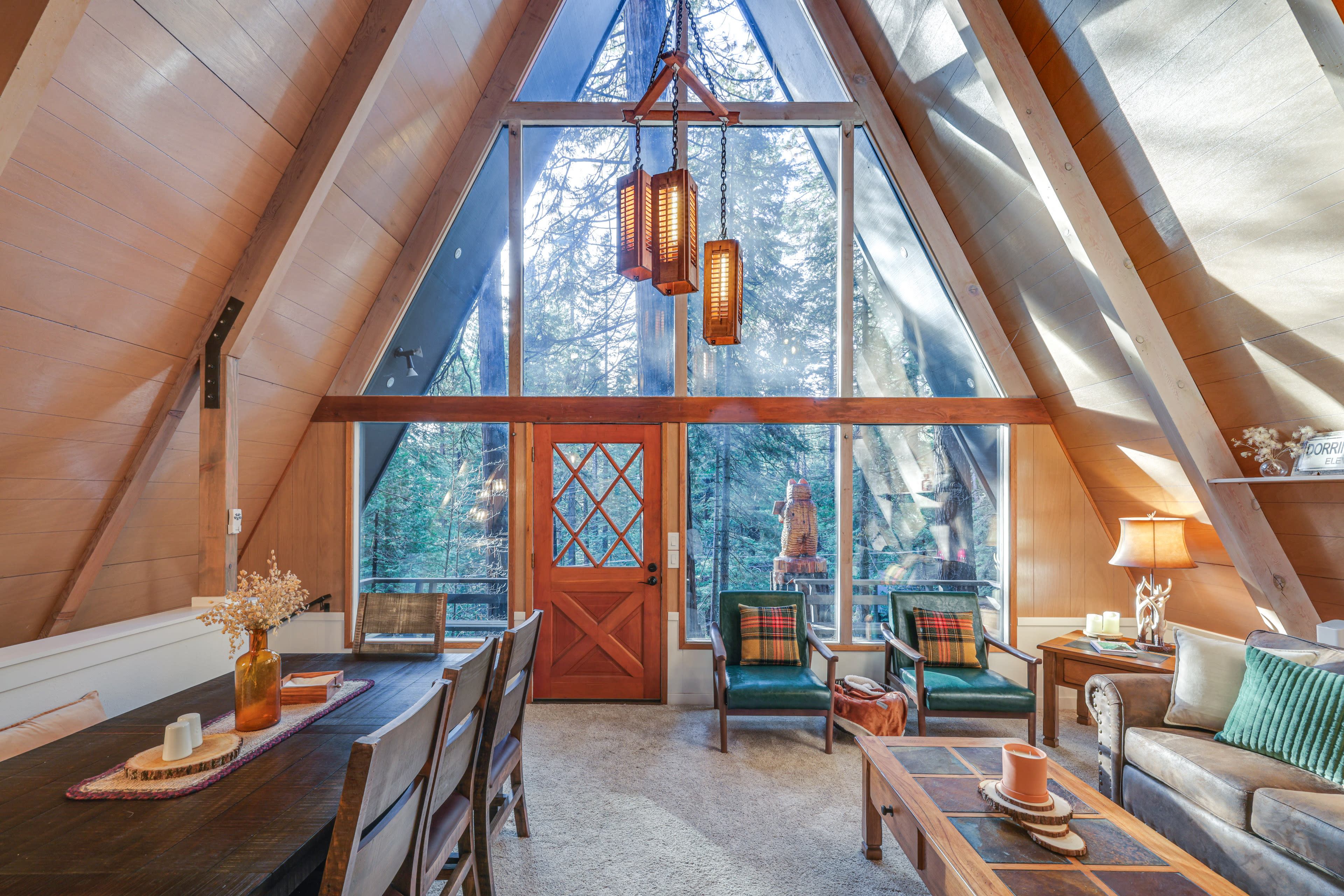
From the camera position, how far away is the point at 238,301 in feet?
10.1

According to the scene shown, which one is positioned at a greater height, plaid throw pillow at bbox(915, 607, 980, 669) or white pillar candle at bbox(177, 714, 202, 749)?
white pillar candle at bbox(177, 714, 202, 749)

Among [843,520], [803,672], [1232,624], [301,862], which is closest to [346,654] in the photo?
[301,862]

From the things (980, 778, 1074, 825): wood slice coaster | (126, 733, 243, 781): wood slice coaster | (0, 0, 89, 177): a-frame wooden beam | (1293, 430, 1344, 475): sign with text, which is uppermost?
(0, 0, 89, 177): a-frame wooden beam

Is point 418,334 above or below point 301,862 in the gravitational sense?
above

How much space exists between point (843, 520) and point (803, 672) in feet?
3.77

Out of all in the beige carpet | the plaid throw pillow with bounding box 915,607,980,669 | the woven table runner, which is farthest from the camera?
the plaid throw pillow with bounding box 915,607,980,669

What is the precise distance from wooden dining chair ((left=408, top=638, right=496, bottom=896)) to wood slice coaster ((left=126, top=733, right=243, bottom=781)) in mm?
565

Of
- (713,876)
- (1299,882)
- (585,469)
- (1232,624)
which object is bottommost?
(713,876)

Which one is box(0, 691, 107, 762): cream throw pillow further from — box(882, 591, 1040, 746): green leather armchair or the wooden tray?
box(882, 591, 1040, 746): green leather armchair

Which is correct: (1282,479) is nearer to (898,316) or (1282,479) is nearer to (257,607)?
(898,316)

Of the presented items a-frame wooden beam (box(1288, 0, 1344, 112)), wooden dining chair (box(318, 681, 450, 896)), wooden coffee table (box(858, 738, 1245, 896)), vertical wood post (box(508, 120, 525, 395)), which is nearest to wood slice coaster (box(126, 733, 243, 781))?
wooden dining chair (box(318, 681, 450, 896))

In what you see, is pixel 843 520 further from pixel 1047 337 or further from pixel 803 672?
pixel 1047 337

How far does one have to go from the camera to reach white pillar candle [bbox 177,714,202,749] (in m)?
1.67

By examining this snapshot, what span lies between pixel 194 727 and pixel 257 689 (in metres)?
0.20
